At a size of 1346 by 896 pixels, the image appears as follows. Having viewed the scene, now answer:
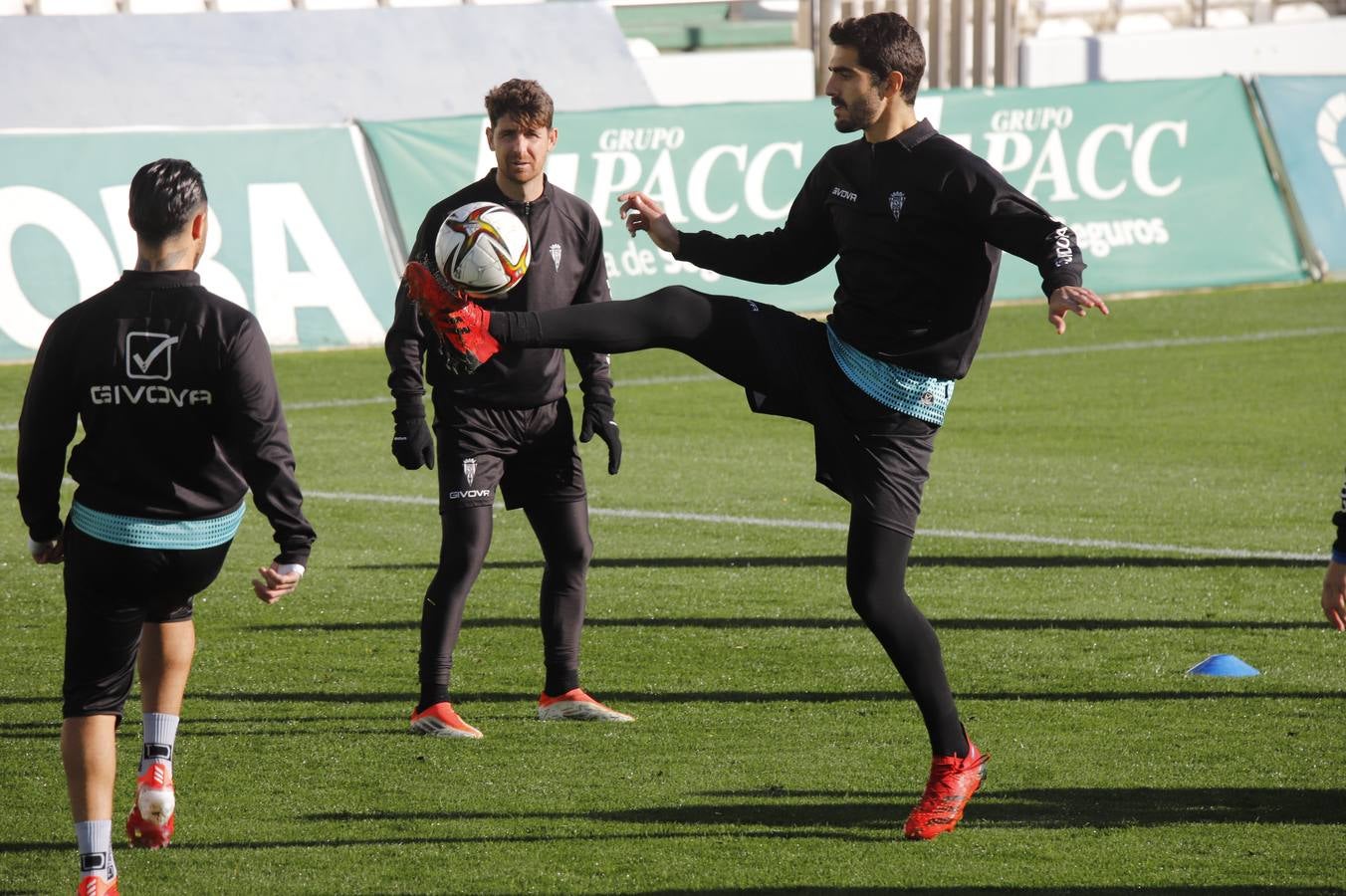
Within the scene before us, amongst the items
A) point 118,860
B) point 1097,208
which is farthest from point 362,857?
point 1097,208

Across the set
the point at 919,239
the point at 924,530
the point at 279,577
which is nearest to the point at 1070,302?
the point at 919,239

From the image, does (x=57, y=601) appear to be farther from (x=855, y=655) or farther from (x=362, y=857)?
(x=362, y=857)

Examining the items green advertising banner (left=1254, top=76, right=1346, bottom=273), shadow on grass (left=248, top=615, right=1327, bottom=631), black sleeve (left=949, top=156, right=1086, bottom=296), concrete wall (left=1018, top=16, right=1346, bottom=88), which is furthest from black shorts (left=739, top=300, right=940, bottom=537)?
concrete wall (left=1018, top=16, right=1346, bottom=88)

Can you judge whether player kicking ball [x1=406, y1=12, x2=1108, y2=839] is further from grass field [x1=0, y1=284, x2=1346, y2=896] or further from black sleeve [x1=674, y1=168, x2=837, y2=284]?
grass field [x1=0, y1=284, x2=1346, y2=896]

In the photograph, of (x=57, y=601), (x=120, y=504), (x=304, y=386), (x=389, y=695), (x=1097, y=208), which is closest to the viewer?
(x=120, y=504)

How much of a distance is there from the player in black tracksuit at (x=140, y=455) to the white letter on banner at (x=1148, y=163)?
59.1 feet

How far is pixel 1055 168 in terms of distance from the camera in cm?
2161

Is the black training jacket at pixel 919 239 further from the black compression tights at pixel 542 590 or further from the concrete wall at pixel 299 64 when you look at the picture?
the concrete wall at pixel 299 64

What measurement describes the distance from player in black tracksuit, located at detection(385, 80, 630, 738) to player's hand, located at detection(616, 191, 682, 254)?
53 centimetres

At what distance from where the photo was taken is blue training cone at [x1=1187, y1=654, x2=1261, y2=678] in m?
7.64

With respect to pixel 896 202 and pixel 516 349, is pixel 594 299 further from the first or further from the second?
pixel 896 202

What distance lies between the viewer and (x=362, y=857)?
5.54 meters

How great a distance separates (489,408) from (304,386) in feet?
32.1

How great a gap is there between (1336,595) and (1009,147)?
1664 cm
